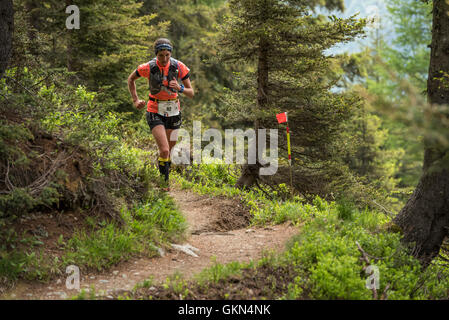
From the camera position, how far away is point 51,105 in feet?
20.6

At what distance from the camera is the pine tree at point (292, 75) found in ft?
27.2

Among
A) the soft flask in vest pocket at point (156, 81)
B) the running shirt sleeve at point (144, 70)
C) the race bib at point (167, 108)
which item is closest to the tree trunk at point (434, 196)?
the race bib at point (167, 108)

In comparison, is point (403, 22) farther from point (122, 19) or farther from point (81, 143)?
point (81, 143)

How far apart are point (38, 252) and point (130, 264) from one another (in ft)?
3.71

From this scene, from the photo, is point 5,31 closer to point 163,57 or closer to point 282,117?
point 163,57

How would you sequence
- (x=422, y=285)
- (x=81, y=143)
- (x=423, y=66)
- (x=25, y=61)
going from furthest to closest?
1. (x=423, y=66)
2. (x=25, y=61)
3. (x=81, y=143)
4. (x=422, y=285)

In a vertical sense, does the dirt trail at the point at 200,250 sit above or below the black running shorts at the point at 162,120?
below

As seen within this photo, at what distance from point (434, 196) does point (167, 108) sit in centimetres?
486

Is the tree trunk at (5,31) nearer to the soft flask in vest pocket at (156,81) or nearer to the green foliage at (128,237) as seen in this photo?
the soft flask in vest pocket at (156,81)

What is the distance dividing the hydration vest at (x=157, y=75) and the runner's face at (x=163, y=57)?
0.12 meters

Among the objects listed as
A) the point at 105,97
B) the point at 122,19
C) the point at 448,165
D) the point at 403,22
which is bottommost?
the point at 448,165

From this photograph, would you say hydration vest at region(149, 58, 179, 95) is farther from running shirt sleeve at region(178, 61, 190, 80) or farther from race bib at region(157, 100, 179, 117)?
race bib at region(157, 100, 179, 117)

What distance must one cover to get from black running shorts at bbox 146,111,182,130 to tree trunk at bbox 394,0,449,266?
449 centimetres
